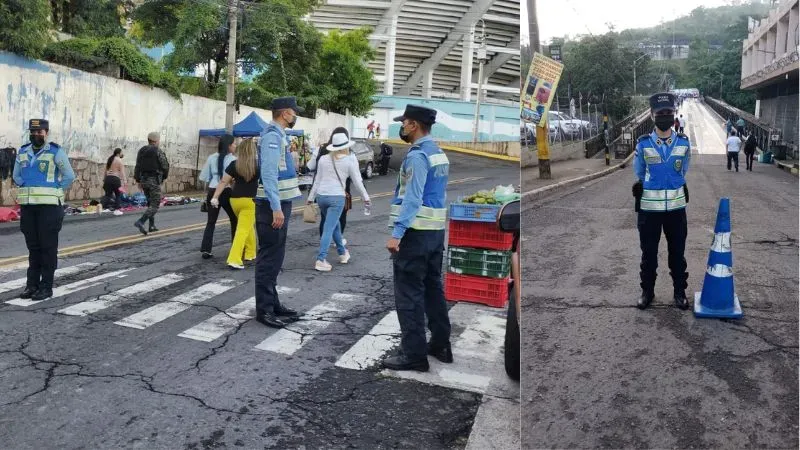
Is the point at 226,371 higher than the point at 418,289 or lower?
lower

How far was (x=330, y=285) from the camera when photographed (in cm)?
697

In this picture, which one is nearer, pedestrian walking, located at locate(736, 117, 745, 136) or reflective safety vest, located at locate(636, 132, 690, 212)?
pedestrian walking, located at locate(736, 117, 745, 136)

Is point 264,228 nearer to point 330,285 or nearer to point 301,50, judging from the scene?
point 330,285

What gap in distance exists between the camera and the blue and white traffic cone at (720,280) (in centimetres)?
198

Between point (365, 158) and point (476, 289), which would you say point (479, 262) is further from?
point (365, 158)

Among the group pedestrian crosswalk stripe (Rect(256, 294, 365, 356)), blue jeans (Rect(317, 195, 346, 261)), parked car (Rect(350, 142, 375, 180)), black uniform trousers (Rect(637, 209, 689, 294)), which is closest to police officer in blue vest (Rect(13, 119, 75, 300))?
pedestrian crosswalk stripe (Rect(256, 294, 365, 356))

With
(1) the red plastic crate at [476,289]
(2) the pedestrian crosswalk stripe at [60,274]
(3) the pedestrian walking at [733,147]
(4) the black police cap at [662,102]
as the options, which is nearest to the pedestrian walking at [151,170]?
(2) the pedestrian crosswalk stripe at [60,274]

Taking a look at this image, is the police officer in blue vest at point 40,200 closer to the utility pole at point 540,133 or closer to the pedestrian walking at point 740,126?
the utility pole at point 540,133

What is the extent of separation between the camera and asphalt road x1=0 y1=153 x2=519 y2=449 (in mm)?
3398

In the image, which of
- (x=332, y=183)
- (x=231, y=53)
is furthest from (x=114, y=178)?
(x=332, y=183)

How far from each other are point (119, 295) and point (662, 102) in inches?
203

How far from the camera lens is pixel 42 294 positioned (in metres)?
6.06

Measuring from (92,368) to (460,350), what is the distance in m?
2.26

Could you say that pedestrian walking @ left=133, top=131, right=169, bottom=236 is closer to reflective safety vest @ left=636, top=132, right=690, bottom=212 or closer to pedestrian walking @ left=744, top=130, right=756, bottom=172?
reflective safety vest @ left=636, top=132, right=690, bottom=212
